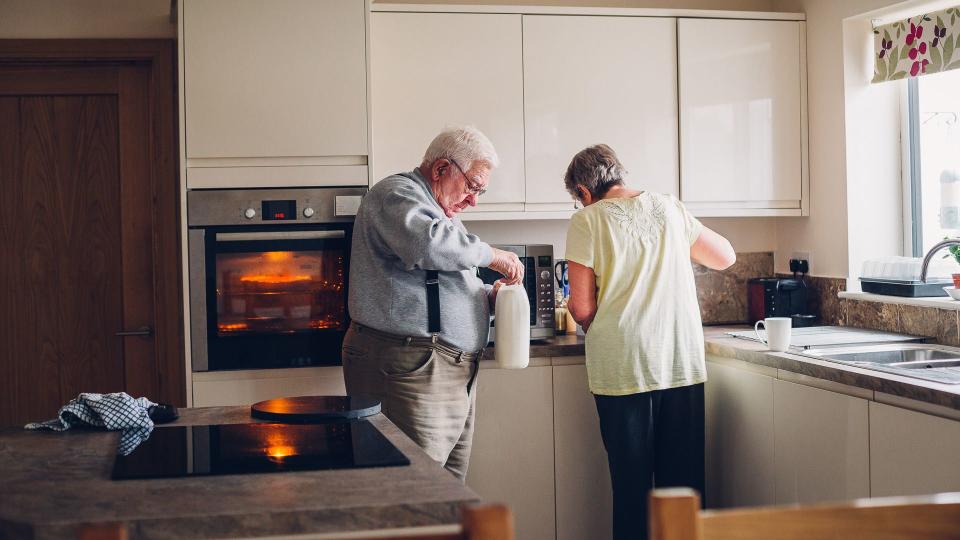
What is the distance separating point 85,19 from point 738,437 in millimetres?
2582

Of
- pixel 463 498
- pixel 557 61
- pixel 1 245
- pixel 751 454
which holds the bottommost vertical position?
pixel 751 454

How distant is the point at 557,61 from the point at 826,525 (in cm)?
272

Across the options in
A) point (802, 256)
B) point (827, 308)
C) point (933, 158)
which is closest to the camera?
point (933, 158)

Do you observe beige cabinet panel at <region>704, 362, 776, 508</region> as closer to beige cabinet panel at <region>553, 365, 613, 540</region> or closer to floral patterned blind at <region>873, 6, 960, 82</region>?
beige cabinet panel at <region>553, 365, 613, 540</region>

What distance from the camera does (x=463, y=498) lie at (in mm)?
1275

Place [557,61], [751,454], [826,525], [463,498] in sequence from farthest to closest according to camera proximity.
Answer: [557,61], [751,454], [463,498], [826,525]

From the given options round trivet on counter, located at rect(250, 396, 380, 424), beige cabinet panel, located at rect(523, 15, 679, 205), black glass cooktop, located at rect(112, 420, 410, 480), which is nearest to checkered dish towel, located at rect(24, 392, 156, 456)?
black glass cooktop, located at rect(112, 420, 410, 480)

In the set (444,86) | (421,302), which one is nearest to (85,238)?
(444,86)

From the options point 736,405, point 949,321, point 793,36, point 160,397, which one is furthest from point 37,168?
point 949,321

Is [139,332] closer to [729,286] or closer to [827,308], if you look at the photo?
[729,286]

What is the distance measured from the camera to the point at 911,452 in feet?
7.43

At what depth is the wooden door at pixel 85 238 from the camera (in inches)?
138

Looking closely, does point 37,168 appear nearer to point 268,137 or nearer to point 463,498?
point 268,137

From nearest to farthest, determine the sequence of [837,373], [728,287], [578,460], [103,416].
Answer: [103,416] < [837,373] < [578,460] < [728,287]
